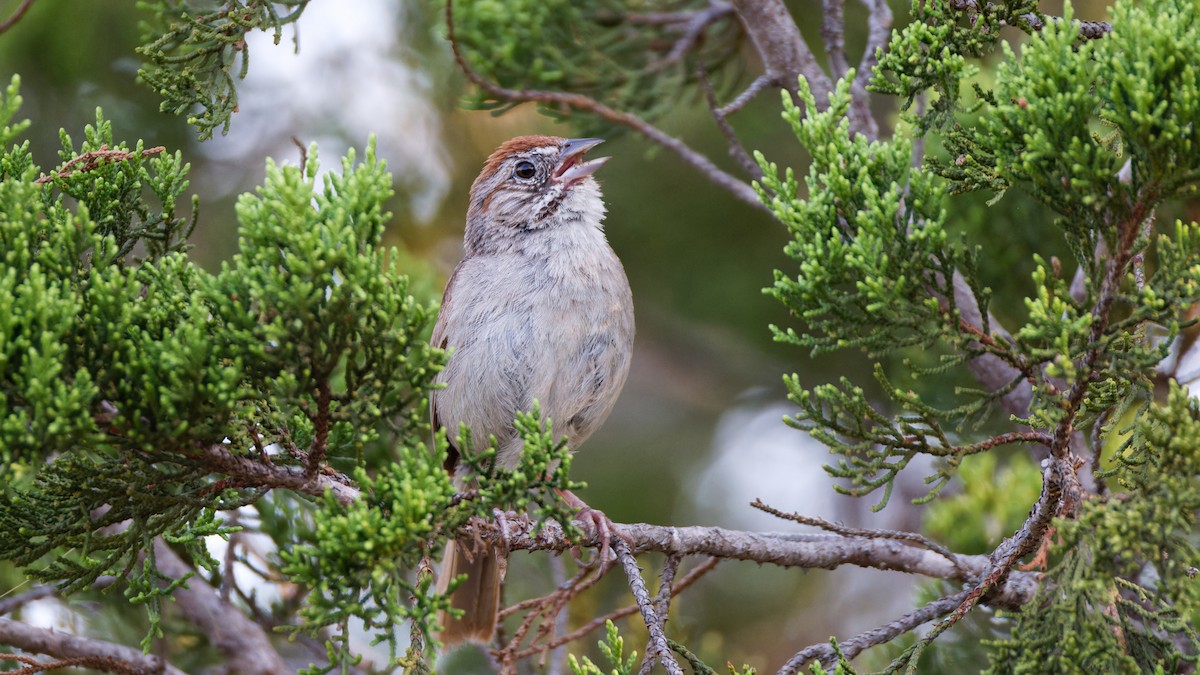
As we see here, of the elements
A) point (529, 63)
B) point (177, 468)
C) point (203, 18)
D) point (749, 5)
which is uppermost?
point (529, 63)

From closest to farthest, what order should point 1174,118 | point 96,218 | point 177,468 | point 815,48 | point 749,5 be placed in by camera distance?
point 1174,118, point 177,468, point 96,218, point 749,5, point 815,48

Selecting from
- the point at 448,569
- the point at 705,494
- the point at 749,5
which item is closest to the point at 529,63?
the point at 749,5

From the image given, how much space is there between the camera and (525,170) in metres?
4.84

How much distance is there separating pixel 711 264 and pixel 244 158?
299 cm

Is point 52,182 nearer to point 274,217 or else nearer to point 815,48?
point 274,217

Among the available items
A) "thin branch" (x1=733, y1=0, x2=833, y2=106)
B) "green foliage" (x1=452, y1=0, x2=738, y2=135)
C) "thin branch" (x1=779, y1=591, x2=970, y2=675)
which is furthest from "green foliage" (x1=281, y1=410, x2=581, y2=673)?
"green foliage" (x1=452, y1=0, x2=738, y2=135)

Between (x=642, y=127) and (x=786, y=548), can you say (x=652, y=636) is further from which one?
(x=642, y=127)

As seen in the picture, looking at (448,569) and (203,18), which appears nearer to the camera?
(203,18)

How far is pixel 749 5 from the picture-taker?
4.20 meters

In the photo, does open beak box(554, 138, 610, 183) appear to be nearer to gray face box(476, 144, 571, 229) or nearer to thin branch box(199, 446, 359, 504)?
gray face box(476, 144, 571, 229)

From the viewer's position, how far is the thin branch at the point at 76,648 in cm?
344

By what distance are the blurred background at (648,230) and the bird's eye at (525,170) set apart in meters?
0.80

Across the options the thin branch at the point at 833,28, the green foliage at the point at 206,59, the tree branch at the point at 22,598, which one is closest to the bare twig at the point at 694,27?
the thin branch at the point at 833,28

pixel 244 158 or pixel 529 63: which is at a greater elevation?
pixel 244 158
